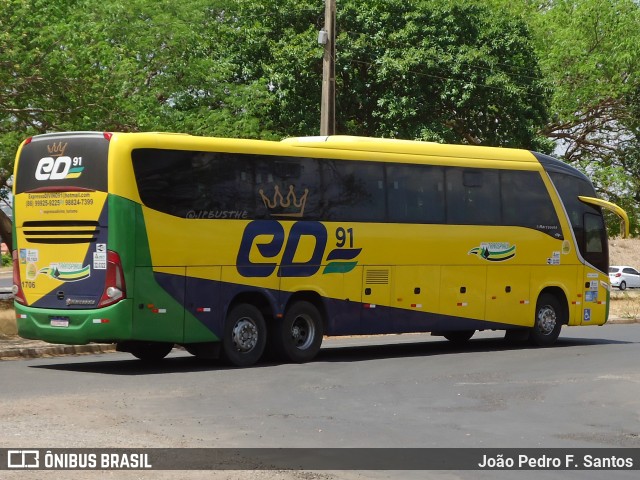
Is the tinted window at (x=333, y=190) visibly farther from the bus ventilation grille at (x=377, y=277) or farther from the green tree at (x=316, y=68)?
the green tree at (x=316, y=68)

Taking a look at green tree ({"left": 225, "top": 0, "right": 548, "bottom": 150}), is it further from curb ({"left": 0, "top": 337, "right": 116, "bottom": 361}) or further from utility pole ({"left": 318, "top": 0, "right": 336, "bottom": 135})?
curb ({"left": 0, "top": 337, "right": 116, "bottom": 361})

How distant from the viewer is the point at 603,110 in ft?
178

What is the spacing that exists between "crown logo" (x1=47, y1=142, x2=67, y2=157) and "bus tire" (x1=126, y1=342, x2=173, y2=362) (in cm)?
316

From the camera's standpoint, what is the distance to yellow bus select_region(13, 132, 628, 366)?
1761 centimetres

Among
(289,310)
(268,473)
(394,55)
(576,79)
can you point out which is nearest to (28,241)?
(289,310)

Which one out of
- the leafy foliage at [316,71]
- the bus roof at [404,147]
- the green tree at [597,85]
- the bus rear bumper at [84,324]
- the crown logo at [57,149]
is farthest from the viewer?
the green tree at [597,85]

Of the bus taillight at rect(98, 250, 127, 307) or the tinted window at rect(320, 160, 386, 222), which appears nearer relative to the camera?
the bus taillight at rect(98, 250, 127, 307)

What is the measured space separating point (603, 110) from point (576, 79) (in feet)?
5.70

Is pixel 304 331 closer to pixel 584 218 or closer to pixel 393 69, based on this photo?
pixel 584 218

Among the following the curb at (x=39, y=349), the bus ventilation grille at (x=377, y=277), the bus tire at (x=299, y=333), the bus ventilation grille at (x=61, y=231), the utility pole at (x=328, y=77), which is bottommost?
the curb at (x=39, y=349)

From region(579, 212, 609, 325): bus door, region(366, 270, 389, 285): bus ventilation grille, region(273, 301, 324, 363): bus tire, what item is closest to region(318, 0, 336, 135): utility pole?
region(579, 212, 609, 325): bus door

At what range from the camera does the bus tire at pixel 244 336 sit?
61.8 feet

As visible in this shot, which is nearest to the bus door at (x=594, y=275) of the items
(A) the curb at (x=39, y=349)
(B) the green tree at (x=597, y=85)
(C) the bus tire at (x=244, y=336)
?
(C) the bus tire at (x=244, y=336)

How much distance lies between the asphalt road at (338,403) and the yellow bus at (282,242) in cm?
70
